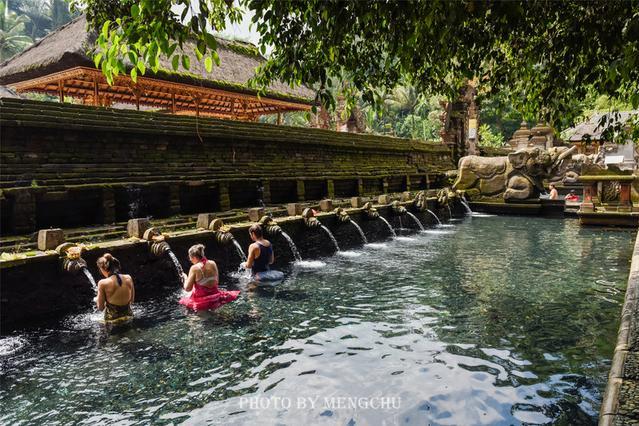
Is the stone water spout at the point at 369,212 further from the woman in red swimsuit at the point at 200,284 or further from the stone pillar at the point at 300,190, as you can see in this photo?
the woman in red swimsuit at the point at 200,284

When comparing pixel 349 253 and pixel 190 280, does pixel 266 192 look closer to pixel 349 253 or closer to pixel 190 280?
pixel 349 253

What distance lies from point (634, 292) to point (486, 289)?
296 cm

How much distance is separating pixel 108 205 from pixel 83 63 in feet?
15.0

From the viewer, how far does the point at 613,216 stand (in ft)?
48.0

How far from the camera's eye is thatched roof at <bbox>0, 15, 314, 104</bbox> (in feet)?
38.0

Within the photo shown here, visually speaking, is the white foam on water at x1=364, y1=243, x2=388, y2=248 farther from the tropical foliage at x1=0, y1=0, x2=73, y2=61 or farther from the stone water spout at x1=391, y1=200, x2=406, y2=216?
the tropical foliage at x1=0, y1=0, x2=73, y2=61

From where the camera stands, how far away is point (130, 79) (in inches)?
557

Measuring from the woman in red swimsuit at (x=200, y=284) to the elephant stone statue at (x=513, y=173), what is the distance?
16.0m

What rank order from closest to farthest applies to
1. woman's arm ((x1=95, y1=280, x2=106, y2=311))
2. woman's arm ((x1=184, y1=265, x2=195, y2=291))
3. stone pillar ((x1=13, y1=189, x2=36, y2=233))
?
woman's arm ((x1=95, y1=280, x2=106, y2=311)) → woman's arm ((x1=184, y1=265, x2=195, y2=291)) → stone pillar ((x1=13, y1=189, x2=36, y2=233))

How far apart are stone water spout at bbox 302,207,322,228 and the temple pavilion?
3.37 meters

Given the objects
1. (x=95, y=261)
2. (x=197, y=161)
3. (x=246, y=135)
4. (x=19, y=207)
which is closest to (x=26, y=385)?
(x=95, y=261)

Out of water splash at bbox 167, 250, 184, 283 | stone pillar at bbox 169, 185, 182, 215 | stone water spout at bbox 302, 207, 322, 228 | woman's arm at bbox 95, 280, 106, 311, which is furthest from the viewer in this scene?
stone pillar at bbox 169, 185, 182, 215

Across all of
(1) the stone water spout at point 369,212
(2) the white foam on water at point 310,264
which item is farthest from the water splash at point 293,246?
(1) the stone water spout at point 369,212

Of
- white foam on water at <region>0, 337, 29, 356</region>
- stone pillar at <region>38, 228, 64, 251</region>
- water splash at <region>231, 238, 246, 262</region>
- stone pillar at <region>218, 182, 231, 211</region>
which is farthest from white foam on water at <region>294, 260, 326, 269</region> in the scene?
white foam on water at <region>0, 337, 29, 356</region>
